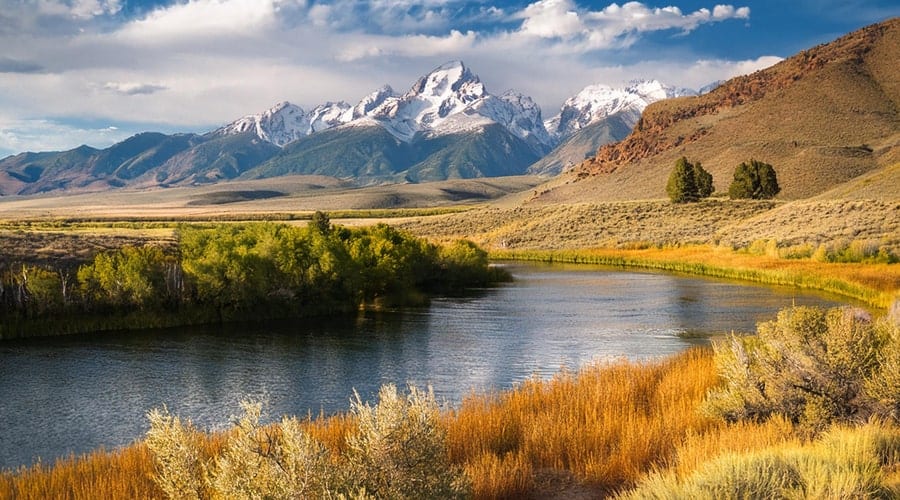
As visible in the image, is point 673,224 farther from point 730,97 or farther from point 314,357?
point 730,97

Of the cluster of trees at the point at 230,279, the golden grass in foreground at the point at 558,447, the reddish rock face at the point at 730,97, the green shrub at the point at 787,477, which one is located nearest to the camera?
the green shrub at the point at 787,477

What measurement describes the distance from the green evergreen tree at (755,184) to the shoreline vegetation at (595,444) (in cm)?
8727

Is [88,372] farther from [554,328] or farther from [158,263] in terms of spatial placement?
[554,328]

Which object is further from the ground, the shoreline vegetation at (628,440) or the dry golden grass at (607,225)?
the dry golden grass at (607,225)

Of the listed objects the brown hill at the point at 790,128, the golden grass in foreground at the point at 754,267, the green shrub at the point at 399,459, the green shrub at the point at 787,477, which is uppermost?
the brown hill at the point at 790,128

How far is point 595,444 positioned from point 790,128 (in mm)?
129660

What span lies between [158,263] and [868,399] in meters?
34.3

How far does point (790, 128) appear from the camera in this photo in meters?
126

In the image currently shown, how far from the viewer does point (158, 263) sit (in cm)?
3788

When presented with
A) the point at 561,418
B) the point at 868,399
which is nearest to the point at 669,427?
the point at 561,418

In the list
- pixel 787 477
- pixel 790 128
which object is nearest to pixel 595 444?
pixel 787 477

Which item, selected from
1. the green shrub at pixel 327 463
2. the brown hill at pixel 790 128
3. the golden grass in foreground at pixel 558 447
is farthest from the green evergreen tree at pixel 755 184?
the green shrub at pixel 327 463

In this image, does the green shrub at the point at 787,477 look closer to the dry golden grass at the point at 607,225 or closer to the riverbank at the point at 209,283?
the riverbank at the point at 209,283

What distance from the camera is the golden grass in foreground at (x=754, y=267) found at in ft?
129
